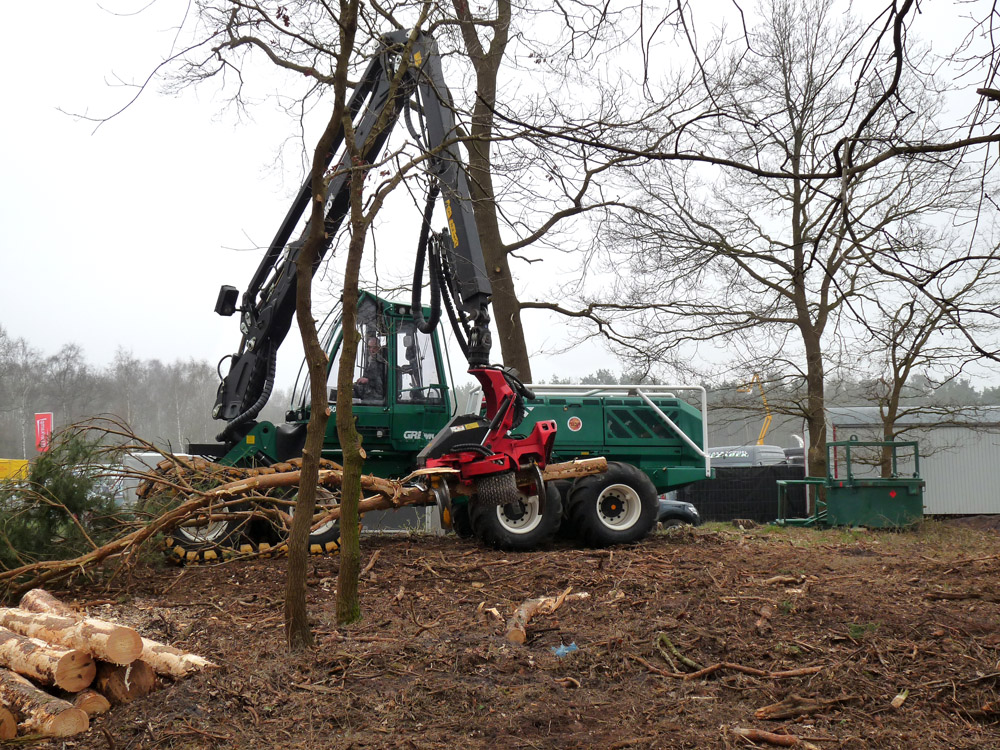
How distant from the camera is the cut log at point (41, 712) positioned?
4.20m

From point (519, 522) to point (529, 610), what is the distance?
3.85m

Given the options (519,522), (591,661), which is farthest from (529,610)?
(519,522)

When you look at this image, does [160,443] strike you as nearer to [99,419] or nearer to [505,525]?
[99,419]

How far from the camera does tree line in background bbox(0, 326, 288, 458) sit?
4488 centimetres

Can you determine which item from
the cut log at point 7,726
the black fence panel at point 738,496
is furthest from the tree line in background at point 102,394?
the cut log at point 7,726

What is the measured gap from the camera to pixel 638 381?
16.2m

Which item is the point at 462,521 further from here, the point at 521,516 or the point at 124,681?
the point at 124,681

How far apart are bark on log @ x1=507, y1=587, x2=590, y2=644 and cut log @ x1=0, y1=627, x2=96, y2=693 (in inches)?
95.5

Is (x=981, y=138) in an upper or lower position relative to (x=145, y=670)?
upper

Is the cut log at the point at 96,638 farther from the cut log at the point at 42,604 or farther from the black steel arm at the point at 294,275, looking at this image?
the black steel arm at the point at 294,275

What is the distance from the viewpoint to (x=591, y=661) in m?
4.88

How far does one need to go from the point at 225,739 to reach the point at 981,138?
422 centimetres

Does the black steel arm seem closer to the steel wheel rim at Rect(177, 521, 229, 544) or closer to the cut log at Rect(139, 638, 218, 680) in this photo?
the steel wheel rim at Rect(177, 521, 229, 544)

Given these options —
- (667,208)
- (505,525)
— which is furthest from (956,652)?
(667,208)
